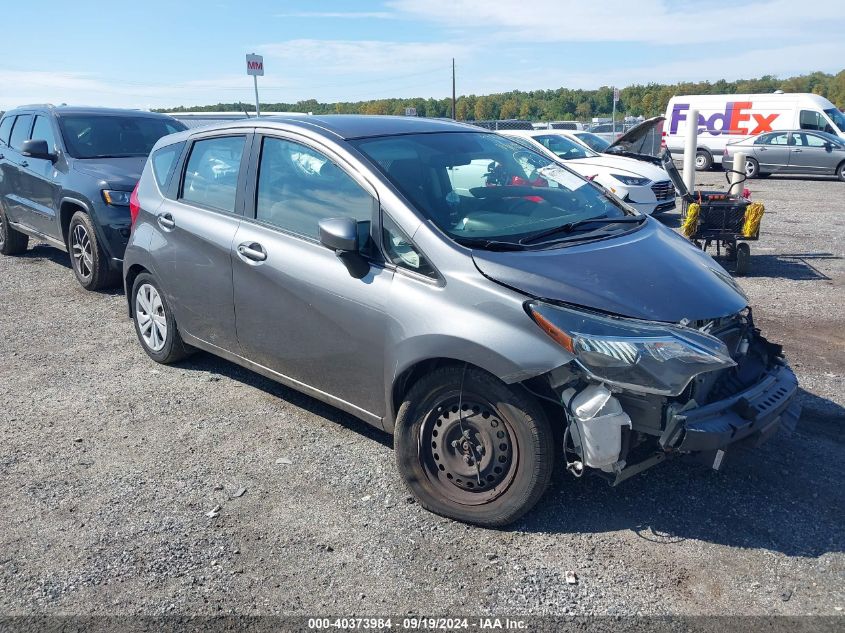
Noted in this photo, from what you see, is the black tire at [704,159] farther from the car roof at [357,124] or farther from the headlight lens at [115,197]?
the car roof at [357,124]

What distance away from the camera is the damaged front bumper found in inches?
118

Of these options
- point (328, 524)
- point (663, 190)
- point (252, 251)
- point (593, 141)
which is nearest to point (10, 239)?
point (252, 251)

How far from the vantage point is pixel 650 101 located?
74188mm

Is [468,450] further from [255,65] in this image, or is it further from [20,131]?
[255,65]

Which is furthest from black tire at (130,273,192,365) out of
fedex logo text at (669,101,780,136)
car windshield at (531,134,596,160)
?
fedex logo text at (669,101,780,136)

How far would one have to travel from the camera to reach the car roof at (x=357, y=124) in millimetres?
4141

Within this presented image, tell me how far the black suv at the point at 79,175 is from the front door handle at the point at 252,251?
3.63 metres

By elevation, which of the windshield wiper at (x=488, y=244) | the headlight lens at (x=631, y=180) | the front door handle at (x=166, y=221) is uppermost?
the windshield wiper at (x=488, y=244)

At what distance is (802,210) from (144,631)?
48.2ft

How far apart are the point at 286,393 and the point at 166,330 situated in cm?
106

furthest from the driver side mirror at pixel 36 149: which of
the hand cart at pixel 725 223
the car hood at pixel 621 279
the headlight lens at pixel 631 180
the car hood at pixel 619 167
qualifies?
the headlight lens at pixel 631 180

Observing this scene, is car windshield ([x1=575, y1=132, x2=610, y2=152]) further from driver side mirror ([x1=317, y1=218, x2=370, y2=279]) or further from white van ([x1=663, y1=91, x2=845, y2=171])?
driver side mirror ([x1=317, y1=218, x2=370, y2=279])

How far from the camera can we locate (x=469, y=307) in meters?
3.28

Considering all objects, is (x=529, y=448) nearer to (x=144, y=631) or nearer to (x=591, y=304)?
(x=591, y=304)
